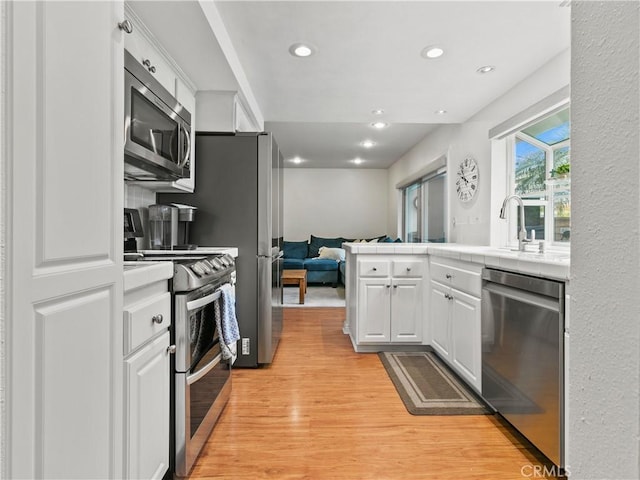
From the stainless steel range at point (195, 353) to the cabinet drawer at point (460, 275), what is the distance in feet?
4.80

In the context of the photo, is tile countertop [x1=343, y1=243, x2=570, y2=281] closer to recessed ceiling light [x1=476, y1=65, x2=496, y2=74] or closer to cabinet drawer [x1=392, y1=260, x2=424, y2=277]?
cabinet drawer [x1=392, y1=260, x2=424, y2=277]

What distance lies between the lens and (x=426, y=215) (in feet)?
19.0

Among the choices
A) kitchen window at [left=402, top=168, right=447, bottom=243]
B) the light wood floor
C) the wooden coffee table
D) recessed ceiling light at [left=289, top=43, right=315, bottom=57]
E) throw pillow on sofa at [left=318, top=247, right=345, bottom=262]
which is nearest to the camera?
the light wood floor

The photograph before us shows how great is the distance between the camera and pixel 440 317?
2.87 metres

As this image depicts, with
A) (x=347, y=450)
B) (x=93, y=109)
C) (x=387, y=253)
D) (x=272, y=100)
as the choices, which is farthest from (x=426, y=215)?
(x=93, y=109)

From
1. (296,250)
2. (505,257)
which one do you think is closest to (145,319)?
(505,257)

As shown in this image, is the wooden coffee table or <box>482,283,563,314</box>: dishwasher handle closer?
<box>482,283,563,314</box>: dishwasher handle

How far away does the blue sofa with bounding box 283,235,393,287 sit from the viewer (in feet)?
22.1

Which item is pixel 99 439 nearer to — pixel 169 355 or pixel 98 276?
pixel 98 276

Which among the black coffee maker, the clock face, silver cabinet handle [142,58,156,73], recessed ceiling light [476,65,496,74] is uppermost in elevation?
recessed ceiling light [476,65,496,74]

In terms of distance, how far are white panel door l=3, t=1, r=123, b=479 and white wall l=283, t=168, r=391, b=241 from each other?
22.9 feet

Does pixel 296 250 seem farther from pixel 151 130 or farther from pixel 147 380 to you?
pixel 147 380

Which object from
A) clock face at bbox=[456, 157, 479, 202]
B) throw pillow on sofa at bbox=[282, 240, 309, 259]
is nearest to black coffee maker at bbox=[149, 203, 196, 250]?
clock face at bbox=[456, 157, 479, 202]

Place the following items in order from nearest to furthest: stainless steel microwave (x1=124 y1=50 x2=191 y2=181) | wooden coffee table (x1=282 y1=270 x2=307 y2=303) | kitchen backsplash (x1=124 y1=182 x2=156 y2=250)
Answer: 1. stainless steel microwave (x1=124 y1=50 x2=191 y2=181)
2. kitchen backsplash (x1=124 y1=182 x2=156 y2=250)
3. wooden coffee table (x1=282 y1=270 x2=307 y2=303)
